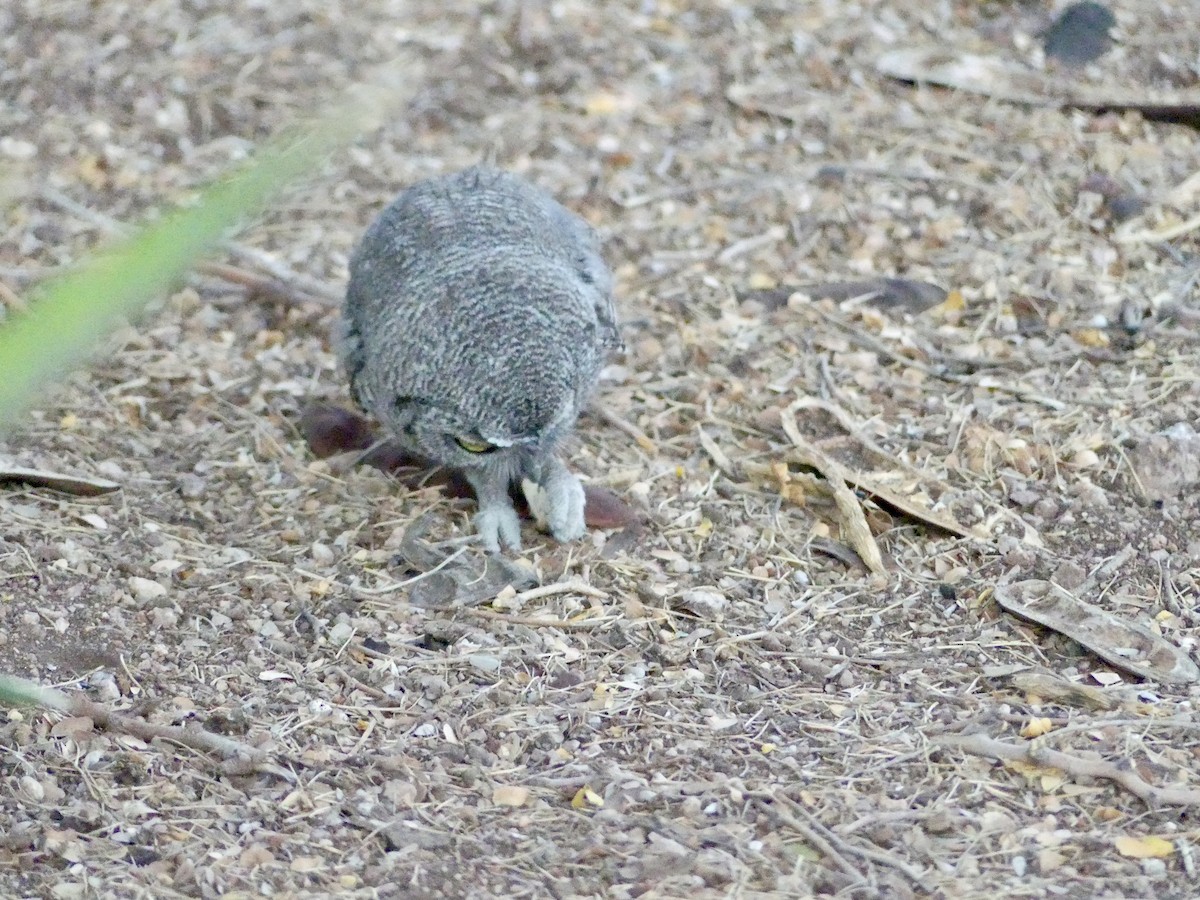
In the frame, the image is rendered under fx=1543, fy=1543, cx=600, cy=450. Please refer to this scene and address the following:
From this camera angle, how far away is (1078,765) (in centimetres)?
377

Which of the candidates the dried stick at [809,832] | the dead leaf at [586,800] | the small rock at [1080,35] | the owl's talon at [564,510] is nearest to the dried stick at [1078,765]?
the dried stick at [809,832]

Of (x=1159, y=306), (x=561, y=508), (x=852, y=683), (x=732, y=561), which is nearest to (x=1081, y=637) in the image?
(x=852, y=683)

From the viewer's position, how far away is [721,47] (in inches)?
314

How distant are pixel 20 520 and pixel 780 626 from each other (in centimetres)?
239

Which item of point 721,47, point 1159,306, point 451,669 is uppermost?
point 721,47

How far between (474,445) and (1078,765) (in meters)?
2.06

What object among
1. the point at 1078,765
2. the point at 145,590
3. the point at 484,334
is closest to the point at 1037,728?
the point at 1078,765

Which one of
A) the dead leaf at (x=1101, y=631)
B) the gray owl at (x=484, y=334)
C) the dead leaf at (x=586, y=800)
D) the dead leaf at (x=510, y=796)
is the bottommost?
the dead leaf at (x=510, y=796)

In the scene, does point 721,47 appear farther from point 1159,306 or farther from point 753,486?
point 753,486

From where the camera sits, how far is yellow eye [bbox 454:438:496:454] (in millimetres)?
4836

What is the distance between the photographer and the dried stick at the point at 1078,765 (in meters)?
3.65

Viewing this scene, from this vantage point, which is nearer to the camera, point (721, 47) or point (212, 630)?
point (212, 630)

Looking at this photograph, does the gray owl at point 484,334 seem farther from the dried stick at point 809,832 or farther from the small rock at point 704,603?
the dried stick at point 809,832

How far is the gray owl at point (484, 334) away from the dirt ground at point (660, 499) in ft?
0.87
